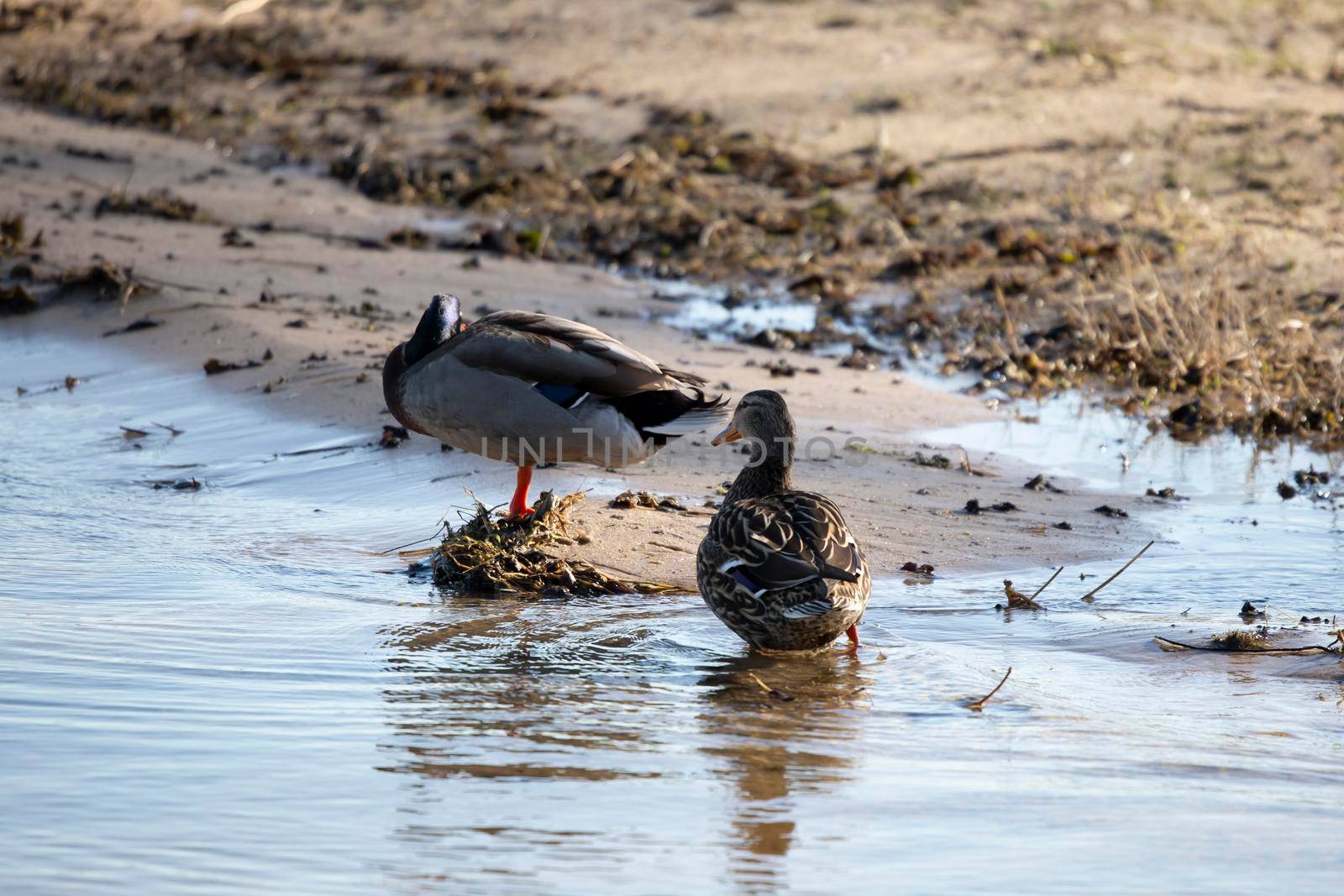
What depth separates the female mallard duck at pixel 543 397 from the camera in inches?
265

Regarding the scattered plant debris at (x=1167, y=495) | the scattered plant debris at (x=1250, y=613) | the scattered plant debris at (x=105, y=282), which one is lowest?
the scattered plant debris at (x=1250, y=613)

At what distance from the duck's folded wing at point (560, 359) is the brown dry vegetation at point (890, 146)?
3.75 m

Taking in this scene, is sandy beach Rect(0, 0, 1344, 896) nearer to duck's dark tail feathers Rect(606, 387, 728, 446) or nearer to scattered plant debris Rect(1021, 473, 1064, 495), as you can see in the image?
scattered plant debris Rect(1021, 473, 1064, 495)

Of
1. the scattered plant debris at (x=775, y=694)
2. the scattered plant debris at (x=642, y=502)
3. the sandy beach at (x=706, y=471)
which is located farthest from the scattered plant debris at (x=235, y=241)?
the scattered plant debris at (x=775, y=694)

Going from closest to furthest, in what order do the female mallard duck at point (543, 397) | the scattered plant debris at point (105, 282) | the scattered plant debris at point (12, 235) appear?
the female mallard duck at point (543, 397) → the scattered plant debris at point (105, 282) → the scattered plant debris at point (12, 235)

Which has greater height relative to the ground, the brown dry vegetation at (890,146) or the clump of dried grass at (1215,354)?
the brown dry vegetation at (890,146)

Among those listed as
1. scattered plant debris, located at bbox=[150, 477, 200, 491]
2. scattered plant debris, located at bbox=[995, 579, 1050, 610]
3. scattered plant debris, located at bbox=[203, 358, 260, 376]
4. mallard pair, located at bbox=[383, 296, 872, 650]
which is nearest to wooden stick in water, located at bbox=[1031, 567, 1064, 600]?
scattered plant debris, located at bbox=[995, 579, 1050, 610]

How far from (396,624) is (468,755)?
1186 mm

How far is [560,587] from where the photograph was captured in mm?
6359

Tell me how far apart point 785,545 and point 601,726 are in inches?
34.6

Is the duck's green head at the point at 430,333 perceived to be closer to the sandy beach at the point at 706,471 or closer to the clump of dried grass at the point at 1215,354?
the sandy beach at the point at 706,471

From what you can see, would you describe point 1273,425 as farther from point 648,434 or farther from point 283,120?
point 283,120

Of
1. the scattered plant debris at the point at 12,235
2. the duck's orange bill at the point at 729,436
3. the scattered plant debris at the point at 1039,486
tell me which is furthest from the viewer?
the scattered plant debris at the point at 12,235

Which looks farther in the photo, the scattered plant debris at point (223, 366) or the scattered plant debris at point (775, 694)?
the scattered plant debris at point (223, 366)
